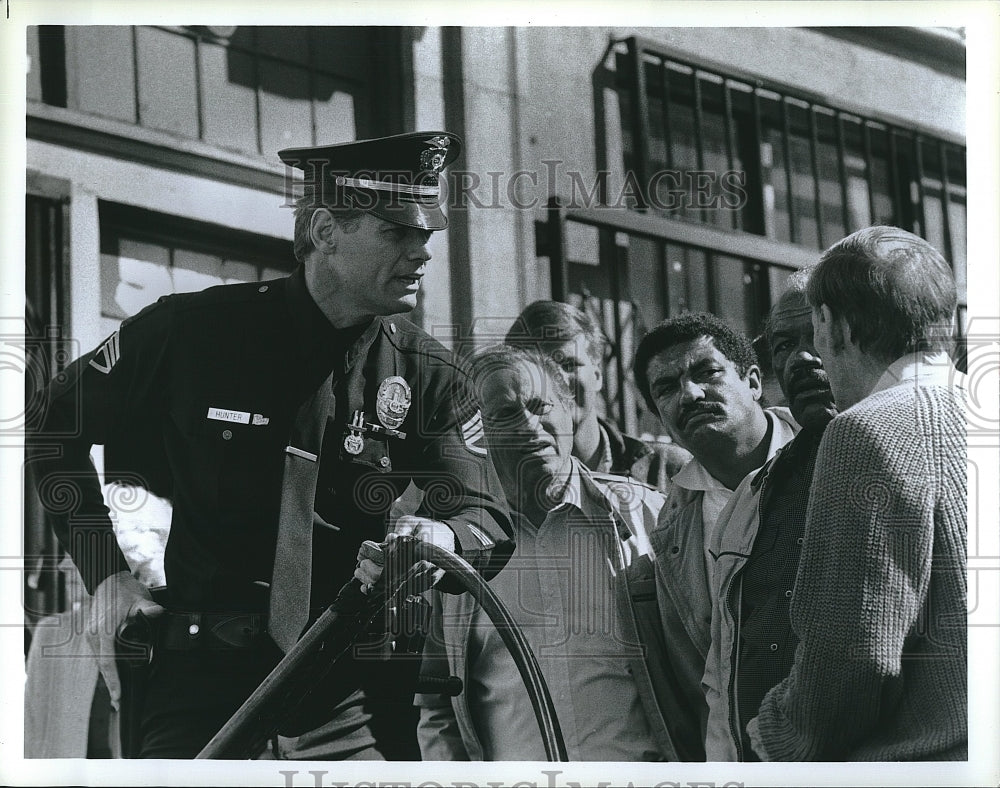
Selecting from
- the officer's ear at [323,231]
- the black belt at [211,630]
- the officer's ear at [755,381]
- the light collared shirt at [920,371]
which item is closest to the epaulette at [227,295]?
the officer's ear at [323,231]

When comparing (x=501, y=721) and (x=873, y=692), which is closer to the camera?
(x=873, y=692)

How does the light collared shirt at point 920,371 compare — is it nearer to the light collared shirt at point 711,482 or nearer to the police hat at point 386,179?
the light collared shirt at point 711,482

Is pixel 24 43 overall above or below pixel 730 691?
above

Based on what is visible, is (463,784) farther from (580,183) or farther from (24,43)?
(24,43)

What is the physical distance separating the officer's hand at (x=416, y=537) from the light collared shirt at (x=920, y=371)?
145 centimetres

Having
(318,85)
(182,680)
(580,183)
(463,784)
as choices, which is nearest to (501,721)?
(463,784)

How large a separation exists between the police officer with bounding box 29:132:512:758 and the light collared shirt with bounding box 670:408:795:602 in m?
0.63

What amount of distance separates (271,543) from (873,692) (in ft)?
6.30

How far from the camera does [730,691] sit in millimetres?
3990

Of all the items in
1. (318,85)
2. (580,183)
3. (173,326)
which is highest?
(318,85)

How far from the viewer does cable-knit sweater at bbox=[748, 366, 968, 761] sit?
12.3 feet

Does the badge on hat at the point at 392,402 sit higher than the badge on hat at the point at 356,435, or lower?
higher

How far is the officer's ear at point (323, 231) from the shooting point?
4.11 meters

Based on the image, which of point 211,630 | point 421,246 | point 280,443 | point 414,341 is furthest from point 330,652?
point 421,246
